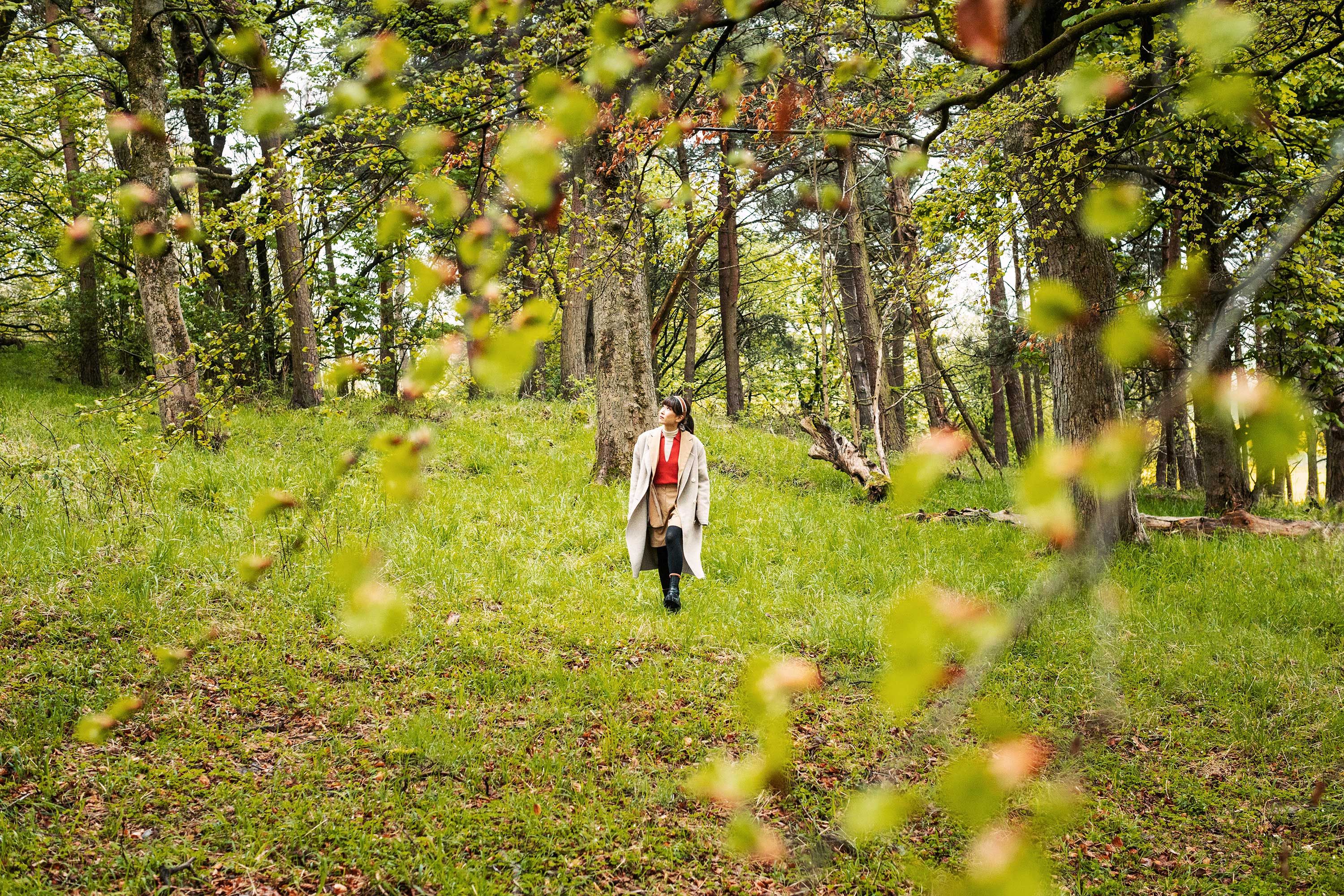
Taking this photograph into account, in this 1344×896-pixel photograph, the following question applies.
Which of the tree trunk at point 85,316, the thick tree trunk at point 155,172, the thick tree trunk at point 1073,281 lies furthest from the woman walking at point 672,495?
the tree trunk at point 85,316

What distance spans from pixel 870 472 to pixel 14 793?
9.27 meters

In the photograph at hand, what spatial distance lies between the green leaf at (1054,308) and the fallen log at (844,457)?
937 cm

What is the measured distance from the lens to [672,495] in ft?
20.9

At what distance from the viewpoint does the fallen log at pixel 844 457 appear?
1025cm

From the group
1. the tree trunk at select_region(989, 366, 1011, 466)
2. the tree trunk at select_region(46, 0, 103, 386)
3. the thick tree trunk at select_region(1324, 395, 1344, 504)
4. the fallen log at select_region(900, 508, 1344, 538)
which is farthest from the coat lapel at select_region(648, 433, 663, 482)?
the tree trunk at select_region(46, 0, 103, 386)

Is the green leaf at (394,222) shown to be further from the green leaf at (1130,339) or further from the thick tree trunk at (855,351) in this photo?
the thick tree trunk at (855,351)

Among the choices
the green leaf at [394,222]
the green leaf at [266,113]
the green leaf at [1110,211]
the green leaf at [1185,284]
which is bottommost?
the green leaf at [1185,284]

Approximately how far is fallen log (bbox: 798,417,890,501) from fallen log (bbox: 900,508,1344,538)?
102cm

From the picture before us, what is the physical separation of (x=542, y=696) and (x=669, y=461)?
2.11m

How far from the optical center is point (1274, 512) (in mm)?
10047

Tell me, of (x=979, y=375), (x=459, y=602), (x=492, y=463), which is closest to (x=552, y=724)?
(x=459, y=602)

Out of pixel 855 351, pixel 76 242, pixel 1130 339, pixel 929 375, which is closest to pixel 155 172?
pixel 76 242

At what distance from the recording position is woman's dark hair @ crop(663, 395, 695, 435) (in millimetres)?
6199

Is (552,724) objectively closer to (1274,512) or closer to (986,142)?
(986,142)
